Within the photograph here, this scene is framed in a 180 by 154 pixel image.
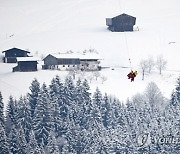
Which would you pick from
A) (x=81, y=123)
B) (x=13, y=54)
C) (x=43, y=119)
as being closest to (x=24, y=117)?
(x=43, y=119)

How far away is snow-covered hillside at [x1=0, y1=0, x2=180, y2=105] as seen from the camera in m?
110

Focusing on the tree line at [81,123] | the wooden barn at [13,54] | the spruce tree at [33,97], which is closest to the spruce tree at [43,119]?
the tree line at [81,123]

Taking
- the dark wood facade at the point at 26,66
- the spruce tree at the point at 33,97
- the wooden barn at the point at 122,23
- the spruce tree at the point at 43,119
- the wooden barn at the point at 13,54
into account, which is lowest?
the spruce tree at the point at 43,119

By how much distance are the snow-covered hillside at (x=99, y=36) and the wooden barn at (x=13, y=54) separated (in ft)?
16.9

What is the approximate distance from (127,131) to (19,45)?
6767 cm

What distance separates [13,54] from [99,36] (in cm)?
2853

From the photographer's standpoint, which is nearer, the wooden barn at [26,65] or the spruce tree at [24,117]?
the spruce tree at [24,117]

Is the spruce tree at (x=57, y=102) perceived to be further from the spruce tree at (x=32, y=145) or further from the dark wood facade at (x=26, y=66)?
the dark wood facade at (x=26, y=66)

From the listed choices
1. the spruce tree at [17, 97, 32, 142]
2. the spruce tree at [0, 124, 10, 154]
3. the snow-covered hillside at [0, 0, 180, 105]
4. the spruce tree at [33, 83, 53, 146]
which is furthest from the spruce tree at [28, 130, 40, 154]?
the snow-covered hillside at [0, 0, 180, 105]

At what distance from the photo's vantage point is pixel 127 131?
80.4 meters

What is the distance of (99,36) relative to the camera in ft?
487

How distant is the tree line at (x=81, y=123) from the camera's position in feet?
246

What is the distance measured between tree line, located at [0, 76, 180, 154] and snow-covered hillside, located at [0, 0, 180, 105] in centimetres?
1268

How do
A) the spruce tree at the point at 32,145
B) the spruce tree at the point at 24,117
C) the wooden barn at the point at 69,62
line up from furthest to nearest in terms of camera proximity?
1. the wooden barn at the point at 69,62
2. the spruce tree at the point at 24,117
3. the spruce tree at the point at 32,145
